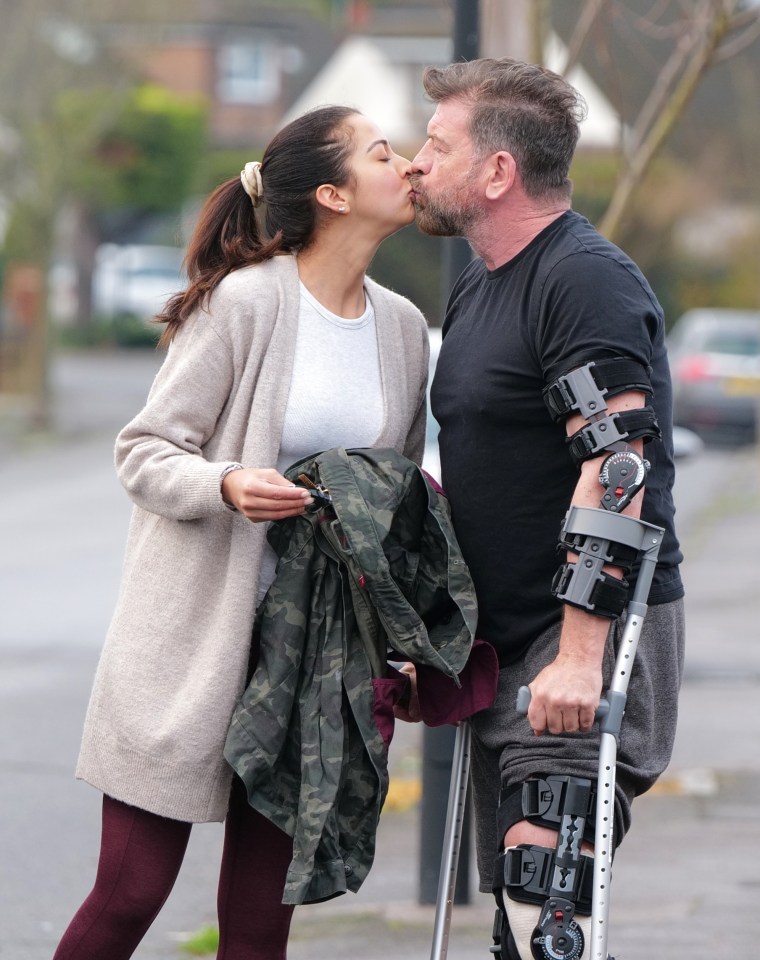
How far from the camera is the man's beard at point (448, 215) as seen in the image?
310 cm

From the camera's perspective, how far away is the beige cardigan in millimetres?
3070

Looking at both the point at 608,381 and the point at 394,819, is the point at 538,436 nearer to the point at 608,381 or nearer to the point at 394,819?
the point at 608,381

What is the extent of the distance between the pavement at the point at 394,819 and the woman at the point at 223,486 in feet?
4.82

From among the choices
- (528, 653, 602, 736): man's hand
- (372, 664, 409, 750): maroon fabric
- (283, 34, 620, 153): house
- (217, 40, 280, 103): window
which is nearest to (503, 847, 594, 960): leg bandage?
(528, 653, 602, 736): man's hand

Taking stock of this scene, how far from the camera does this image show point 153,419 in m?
3.12

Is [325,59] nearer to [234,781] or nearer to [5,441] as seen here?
[5,441]

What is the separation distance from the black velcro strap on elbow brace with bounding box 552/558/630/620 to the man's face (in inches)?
29.3

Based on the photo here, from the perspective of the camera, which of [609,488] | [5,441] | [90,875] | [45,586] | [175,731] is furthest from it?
[5,441]

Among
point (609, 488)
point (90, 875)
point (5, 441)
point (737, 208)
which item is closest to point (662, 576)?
point (609, 488)

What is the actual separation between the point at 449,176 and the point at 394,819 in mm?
3497

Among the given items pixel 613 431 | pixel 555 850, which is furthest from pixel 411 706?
pixel 613 431

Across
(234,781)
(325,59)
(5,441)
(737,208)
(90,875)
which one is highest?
(325,59)

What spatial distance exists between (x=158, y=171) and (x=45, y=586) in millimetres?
25721

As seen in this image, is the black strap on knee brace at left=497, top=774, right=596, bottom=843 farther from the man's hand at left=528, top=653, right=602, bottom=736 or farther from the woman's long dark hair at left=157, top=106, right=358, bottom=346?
the woman's long dark hair at left=157, top=106, right=358, bottom=346
